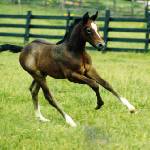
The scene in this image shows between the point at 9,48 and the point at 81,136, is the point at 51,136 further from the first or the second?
the point at 9,48

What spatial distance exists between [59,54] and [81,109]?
130cm

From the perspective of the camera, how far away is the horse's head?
808 cm

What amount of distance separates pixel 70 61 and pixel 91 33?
0.56 m

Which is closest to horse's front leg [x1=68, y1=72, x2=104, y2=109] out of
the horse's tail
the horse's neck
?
the horse's neck

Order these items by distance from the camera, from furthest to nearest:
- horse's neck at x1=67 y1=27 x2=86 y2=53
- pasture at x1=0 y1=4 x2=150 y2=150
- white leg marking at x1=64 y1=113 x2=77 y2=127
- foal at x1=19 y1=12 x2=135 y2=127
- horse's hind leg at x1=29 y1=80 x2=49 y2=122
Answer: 1. horse's hind leg at x1=29 y1=80 x2=49 y2=122
2. horse's neck at x1=67 y1=27 x2=86 y2=53
3. foal at x1=19 y1=12 x2=135 y2=127
4. white leg marking at x1=64 y1=113 x2=77 y2=127
5. pasture at x1=0 y1=4 x2=150 y2=150

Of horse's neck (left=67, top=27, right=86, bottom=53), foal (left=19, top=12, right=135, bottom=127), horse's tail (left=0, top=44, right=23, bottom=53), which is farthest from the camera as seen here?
horse's tail (left=0, top=44, right=23, bottom=53)

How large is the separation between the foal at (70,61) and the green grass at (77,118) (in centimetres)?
33

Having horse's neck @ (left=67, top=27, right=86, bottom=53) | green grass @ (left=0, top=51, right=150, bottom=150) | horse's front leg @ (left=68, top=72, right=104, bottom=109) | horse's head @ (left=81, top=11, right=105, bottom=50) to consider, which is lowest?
green grass @ (left=0, top=51, right=150, bottom=150)

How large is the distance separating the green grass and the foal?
13.0 inches

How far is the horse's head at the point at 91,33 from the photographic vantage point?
8081mm

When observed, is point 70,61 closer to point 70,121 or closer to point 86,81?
point 86,81

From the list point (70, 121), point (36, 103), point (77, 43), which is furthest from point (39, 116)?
point (77, 43)

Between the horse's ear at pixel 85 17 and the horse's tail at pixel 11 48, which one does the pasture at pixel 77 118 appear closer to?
the horse's tail at pixel 11 48

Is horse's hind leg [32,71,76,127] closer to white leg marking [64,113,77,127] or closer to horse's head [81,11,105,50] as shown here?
white leg marking [64,113,77,127]
